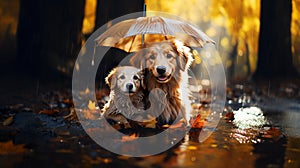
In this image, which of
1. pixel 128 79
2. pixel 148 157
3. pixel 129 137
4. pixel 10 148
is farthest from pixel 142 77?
pixel 10 148

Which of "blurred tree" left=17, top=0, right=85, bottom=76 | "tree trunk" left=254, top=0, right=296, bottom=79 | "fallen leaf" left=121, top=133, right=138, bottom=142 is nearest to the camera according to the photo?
"fallen leaf" left=121, top=133, right=138, bottom=142

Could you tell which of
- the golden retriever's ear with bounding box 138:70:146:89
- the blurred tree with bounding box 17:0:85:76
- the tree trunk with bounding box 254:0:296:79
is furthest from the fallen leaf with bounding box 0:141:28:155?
the tree trunk with bounding box 254:0:296:79

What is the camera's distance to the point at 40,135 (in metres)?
2.74

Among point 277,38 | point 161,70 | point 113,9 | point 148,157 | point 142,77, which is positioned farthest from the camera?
point 277,38

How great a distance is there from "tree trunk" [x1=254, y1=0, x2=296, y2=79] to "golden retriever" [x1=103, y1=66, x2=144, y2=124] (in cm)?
584

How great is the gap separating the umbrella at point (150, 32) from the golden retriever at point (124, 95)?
299 millimetres

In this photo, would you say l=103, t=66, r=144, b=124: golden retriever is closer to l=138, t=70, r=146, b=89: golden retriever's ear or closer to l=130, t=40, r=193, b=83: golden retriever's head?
l=138, t=70, r=146, b=89: golden retriever's ear

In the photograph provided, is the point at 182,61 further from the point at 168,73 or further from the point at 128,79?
the point at 128,79

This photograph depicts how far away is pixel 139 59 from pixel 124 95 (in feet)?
1.04

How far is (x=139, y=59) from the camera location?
2818 millimetres

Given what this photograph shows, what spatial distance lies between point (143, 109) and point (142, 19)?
2.49 feet

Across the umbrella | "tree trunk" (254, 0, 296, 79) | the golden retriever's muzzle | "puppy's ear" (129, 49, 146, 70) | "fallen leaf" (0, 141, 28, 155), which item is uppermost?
"tree trunk" (254, 0, 296, 79)

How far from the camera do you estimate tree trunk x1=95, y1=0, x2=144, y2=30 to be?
6.64m

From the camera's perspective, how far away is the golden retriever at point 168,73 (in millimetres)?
2715
